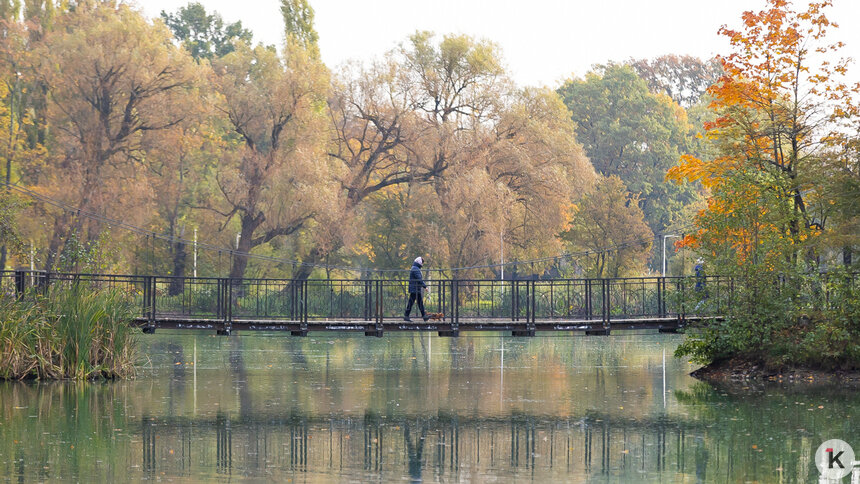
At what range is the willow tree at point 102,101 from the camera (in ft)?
135

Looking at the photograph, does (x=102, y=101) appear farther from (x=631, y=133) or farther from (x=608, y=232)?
(x=631, y=133)

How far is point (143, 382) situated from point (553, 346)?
15522mm

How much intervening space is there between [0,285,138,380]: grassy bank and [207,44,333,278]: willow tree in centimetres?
1968

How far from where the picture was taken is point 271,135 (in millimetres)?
44469

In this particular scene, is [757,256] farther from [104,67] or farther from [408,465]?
[104,67]

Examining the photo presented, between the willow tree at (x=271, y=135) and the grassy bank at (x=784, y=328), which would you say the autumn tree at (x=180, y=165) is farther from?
the grassy bank at (x=784, y=328)

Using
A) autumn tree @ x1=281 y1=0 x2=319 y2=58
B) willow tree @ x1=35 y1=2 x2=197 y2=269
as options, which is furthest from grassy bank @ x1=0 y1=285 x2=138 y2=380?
autumn tree @ x1=281 y1=0 x2=319 y2=58

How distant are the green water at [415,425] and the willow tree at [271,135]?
15.7 m

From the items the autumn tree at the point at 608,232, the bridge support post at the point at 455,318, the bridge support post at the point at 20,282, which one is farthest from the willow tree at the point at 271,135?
the bridge support post at the point at 20,282

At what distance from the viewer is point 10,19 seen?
43.8 meters

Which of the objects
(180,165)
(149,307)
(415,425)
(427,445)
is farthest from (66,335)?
(180,165)

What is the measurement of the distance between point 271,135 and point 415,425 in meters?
29.3

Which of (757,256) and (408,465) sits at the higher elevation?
(757,256)

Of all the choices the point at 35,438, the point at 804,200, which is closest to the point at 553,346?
the point at 804,200
